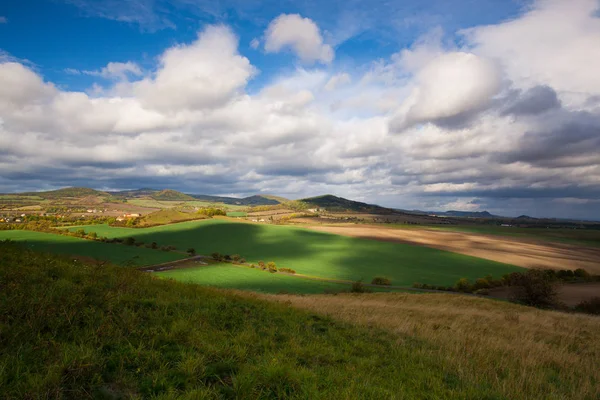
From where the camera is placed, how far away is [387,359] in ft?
25.1

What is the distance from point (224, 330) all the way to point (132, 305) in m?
2.66

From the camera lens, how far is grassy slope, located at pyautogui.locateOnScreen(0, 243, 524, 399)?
→ 15.9 ft

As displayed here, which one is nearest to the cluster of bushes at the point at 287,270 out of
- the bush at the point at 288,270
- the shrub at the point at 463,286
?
the bush at the point at 288,270

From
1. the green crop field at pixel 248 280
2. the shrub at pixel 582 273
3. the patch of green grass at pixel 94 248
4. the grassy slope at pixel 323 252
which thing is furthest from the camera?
the shrub at pixel 582 273

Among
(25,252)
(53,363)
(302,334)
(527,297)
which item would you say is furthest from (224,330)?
(527,297)

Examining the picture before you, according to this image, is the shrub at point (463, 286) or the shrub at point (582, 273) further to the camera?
the shrub at point (582, 273)

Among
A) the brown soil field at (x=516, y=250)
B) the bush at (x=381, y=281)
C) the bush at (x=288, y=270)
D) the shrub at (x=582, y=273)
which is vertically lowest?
the bush at (x=288, y=270)

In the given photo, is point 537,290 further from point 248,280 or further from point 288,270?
point 248,280

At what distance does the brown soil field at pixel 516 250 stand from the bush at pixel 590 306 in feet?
73.1

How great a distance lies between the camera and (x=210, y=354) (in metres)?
6.22

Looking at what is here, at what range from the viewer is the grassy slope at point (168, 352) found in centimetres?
486

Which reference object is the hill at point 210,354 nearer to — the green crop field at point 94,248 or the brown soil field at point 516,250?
the green crop field at point 94,248

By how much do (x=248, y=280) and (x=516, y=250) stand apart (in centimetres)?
7644

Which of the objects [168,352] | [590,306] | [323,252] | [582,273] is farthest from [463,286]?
[168,352]
